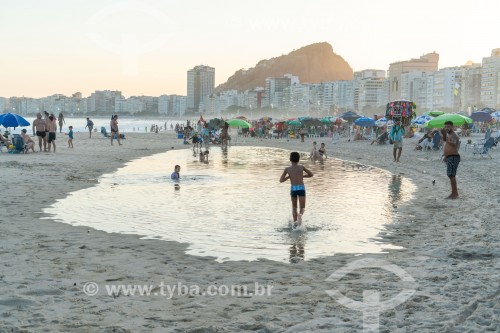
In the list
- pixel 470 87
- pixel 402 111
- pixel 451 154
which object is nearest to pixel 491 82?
pixel 470 87

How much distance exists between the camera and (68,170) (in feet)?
56.0

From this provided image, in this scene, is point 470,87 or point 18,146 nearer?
point 18,146

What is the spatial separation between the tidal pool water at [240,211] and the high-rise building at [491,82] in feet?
480

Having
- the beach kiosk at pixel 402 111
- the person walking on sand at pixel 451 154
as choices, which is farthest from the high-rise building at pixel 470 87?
the person walking on sand at pixel 451 154

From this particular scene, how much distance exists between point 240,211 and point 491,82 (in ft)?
517

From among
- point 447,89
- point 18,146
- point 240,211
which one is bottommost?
point 240,211

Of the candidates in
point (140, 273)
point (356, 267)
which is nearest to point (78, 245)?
point (140, 273)

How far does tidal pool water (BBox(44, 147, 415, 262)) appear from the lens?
24.7 ft

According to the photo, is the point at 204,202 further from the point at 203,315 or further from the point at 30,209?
the point at 203,315

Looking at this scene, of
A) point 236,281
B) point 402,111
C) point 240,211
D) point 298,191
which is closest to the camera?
point 236,281

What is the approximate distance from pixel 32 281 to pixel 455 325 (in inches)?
171

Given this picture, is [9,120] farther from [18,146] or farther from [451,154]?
[451,154]

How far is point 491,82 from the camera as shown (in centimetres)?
14775

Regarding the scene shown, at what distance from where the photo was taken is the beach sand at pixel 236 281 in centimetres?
441
